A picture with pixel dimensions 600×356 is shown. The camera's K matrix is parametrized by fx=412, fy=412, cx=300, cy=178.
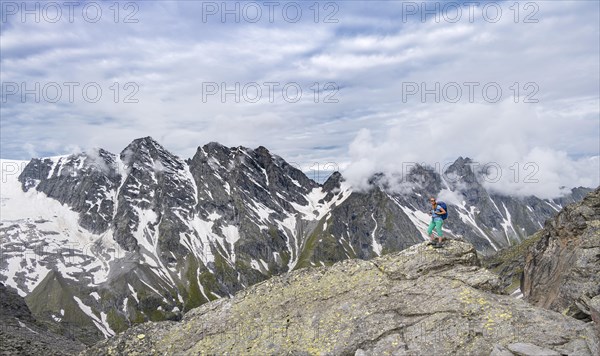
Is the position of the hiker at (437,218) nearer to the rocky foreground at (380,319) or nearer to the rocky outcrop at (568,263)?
the rocky foreground at (380,319)

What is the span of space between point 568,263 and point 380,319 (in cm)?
4017

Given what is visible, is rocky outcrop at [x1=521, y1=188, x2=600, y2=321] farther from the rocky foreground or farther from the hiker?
the hiker

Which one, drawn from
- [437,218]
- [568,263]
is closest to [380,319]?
[437,218]

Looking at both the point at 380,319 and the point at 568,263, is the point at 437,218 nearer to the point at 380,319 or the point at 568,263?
the point at 380,319

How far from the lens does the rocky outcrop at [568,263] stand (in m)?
38.5

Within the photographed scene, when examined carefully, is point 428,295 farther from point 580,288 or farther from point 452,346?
point 580,288

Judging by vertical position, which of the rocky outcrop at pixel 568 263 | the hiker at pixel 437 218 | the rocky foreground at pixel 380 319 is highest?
the hiker at pixel 437 218

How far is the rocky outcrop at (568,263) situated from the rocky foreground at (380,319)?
5.91m

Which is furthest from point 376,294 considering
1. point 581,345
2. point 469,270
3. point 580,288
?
point 580,288

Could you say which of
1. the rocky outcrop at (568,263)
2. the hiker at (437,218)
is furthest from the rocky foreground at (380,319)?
the rocky outcrop at (568,263)

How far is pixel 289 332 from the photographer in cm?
2345

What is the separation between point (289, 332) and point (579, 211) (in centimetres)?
6133

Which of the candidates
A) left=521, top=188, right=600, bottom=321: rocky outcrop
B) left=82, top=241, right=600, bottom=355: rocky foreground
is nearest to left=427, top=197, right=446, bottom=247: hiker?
left=82, top=241, right=600, bottom=355: rocky foreground

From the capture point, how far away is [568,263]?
51.0m
